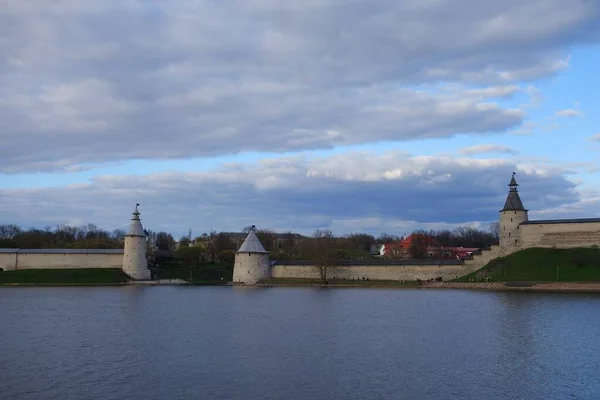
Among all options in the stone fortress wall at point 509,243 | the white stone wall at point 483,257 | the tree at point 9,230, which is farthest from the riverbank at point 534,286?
the tree at point 9,230

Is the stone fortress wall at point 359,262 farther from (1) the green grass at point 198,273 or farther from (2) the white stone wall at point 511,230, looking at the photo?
(1) the green grass at point 198,273

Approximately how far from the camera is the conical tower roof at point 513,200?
46.3m

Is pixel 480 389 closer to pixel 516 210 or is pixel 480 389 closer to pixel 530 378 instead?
pixel 530 378

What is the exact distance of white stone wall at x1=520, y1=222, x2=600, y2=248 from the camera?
4291 centimetres

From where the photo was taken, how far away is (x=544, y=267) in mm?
40656

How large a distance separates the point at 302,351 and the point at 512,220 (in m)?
32.8

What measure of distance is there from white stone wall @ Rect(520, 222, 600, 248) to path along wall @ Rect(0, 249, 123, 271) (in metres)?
31.5

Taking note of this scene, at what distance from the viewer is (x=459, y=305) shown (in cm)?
2898

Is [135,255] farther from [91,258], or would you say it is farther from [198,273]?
[198,273]

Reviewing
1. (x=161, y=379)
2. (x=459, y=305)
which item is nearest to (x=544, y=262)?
(x=459, y=305)

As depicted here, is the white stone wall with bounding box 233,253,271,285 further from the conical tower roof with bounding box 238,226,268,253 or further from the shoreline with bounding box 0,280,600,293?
the shoreline with bounding box 0,280,600,293

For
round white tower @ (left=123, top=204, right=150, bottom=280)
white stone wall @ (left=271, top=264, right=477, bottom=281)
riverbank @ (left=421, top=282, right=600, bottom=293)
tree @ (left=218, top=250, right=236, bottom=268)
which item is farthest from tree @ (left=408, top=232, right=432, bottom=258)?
round white tower @ (left=123, top=204, right=150, bottom=280)

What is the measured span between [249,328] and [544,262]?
26.5m

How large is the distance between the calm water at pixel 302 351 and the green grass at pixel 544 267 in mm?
9765
